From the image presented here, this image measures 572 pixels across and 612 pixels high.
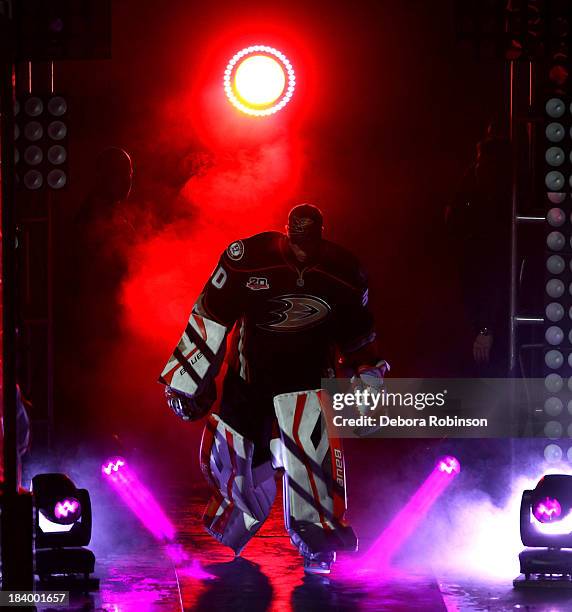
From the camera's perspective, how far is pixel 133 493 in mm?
7547

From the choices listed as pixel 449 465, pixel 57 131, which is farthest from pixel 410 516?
pixel 57 131

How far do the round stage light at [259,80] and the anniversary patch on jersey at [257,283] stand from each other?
104 inches

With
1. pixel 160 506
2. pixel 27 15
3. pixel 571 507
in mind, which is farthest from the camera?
pixel 160 506

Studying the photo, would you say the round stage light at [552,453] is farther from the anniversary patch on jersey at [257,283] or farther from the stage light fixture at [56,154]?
the stage light fixture at [56,154]

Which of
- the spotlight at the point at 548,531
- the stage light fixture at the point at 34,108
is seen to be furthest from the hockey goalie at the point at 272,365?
the stage light fixture at the point at 34,108

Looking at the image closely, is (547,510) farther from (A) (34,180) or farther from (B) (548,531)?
(A) (34,180)

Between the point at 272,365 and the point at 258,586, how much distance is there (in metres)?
1.01

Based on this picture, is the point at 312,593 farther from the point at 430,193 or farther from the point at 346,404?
the point at 430,193

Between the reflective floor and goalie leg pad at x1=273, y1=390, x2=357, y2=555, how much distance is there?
0.18 meters

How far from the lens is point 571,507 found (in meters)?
5.48

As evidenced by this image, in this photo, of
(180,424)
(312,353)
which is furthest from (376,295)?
(312,353)

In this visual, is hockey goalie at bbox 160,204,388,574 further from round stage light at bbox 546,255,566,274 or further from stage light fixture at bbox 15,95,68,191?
stage light fixture at bbox 15,95,68,191

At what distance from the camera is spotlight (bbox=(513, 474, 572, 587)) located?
5.37 meters

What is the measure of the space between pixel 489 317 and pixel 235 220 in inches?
79.6
